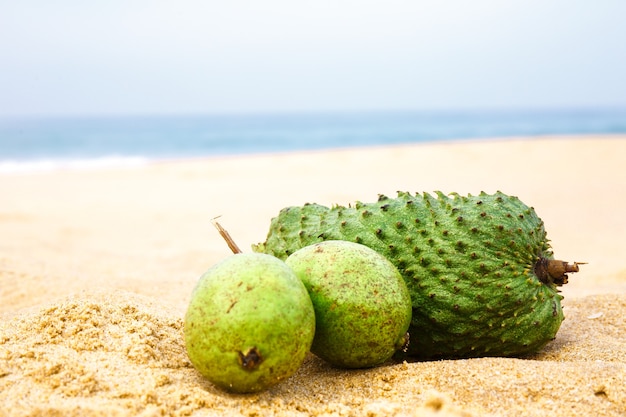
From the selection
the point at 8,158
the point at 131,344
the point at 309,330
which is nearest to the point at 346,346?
the point at 309,330

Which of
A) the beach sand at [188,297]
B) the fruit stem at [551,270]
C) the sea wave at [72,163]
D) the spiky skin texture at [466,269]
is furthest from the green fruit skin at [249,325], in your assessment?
the sea wave at [72,163]

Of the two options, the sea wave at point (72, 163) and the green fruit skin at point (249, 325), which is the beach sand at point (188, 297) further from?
the sea wave at point (72, 163)

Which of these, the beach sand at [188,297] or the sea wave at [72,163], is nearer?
the beach sand at [188,297]

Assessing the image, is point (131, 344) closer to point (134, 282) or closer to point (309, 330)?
point (309, 330)

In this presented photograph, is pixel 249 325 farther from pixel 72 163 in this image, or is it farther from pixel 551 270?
pixel 72 163

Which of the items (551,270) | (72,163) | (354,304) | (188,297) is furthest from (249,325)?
(72,163)

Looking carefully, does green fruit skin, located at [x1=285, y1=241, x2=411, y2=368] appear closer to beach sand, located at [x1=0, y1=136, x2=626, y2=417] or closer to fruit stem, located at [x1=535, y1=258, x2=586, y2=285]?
beach sand, located at [x1=0, y1=136, x2=626, y2=417]

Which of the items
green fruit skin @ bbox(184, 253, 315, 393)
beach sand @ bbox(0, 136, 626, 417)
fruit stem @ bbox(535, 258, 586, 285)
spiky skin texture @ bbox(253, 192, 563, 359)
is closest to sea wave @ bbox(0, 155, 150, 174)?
beach sand @ bbox(0, 136, 626, 417)
